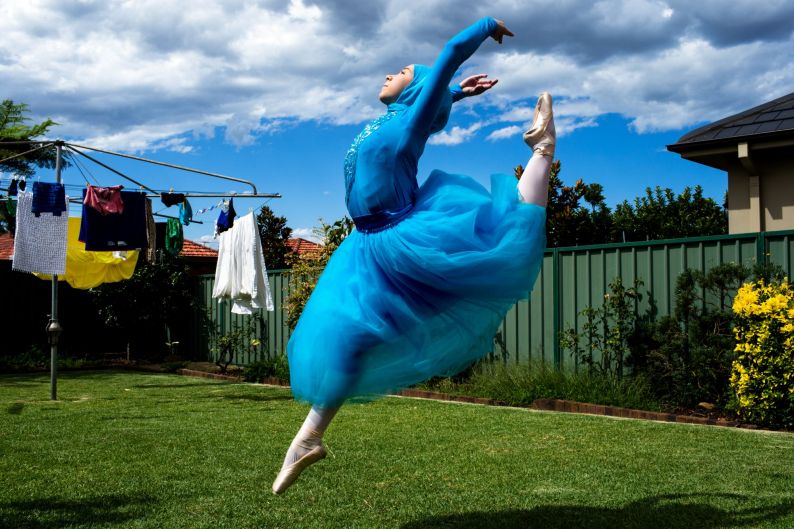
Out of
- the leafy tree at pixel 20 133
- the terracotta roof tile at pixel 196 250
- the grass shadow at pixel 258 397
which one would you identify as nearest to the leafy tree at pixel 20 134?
the leafy tree at pixel 20 133

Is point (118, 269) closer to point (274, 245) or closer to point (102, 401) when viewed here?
point (102, 401)

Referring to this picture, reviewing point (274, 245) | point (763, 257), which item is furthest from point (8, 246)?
point (763, 257)

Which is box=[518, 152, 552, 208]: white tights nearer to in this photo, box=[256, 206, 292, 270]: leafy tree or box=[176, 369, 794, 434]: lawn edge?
box=[176, 369, 794, 434]: lawn edge

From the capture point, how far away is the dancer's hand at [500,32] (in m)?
3.02

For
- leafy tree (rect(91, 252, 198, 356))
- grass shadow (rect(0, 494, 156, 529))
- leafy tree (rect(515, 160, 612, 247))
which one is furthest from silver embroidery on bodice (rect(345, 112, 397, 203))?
leafy tree (rect(515, 160, 612, 247))

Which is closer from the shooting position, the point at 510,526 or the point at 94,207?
the point at 510,526

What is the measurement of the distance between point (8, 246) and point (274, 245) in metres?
8.68

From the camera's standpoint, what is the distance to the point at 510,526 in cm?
324

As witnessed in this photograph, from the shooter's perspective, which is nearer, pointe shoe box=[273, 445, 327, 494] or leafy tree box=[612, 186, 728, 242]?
pointe shoe box=[273, 445, 327, 494]

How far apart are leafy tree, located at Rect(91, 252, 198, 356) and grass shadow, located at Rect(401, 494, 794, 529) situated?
12.0 meters

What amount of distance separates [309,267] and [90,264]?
129 inches

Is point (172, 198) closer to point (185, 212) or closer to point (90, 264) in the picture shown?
point (185, 212)

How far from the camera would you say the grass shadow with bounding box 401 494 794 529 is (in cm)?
325

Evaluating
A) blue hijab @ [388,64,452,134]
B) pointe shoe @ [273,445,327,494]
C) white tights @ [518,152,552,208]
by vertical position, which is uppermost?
blue hijab @ [388,64,452,134]
